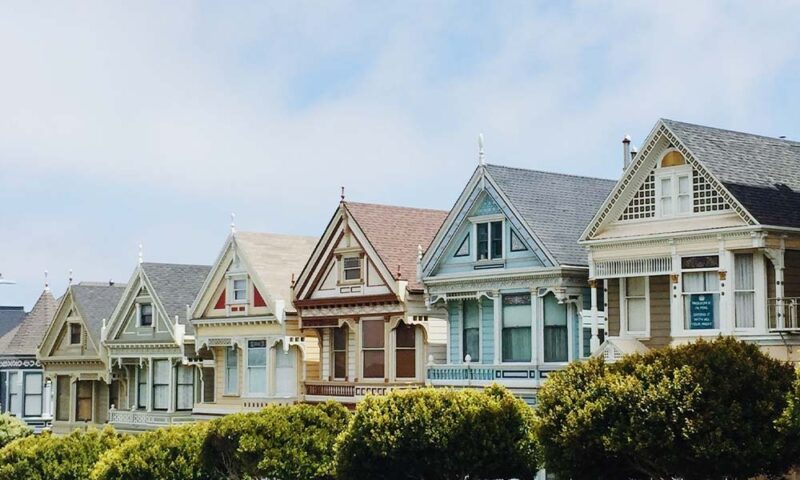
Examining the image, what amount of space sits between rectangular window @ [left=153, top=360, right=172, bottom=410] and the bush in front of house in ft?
90.3

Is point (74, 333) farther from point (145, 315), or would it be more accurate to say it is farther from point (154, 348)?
point (154, 348)

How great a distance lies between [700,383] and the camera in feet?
116

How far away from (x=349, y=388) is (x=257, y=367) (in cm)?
577

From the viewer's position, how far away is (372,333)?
51.4 metres

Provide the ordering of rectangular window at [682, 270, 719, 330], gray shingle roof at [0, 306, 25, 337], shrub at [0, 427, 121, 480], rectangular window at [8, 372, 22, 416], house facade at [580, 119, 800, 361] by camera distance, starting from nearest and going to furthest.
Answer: house facade at [580, 119, 800, 361]
rectangular window at [682, 270, 719, 330]
shrub at [0, 427, 121, 480]
rectangular window at [8, 372, 22, 416]
gray shingle roof at [0, 306, 25, 337]

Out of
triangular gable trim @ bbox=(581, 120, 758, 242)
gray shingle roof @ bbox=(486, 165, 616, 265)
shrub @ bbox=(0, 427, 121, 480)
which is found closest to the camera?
triangular gable trim @ bbox=(581, 120, 758, 242)

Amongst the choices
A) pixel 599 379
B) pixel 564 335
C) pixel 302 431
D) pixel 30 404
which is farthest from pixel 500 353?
pixel 30 404

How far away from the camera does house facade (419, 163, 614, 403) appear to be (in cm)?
4488

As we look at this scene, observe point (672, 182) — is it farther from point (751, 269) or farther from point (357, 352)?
point (357, 352)

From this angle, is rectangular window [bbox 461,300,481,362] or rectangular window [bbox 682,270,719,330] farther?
rectangular window [bbox 461,300,481,362]

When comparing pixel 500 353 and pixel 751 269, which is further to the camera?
pixel 500 353

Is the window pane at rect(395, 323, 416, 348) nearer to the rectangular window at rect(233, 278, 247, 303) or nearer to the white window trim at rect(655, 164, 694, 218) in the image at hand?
the rectangular window at rect(233, 278, 247, 303)

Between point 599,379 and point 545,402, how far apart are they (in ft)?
5.32

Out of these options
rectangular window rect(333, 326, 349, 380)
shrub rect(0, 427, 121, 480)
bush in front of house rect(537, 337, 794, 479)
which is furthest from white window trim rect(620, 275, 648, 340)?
shrub rect(0, 427, 121, 480)
